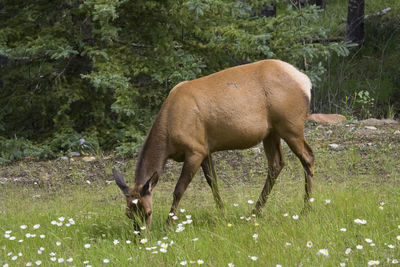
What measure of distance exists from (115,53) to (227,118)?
3.99m

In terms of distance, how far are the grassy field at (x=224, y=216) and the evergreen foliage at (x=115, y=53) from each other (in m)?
0.79

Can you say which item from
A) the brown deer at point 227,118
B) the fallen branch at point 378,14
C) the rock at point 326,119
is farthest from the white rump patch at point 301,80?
the fallen branch at point 378,14

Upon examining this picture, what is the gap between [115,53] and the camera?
30.9ft

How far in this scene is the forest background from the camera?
877 cm

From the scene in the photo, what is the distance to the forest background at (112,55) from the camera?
28.8 feet

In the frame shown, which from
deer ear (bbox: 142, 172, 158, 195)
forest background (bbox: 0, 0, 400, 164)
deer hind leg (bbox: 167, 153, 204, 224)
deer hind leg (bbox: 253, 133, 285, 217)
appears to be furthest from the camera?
forest background (bbox: 0, 0, 400, 164)

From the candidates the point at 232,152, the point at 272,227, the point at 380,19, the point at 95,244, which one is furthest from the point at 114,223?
the point at 380,19

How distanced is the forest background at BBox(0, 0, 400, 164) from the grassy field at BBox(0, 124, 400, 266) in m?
0.72

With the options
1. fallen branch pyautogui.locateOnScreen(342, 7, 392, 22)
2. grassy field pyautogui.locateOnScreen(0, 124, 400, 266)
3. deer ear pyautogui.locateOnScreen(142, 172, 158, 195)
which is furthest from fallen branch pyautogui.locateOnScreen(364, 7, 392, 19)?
deer ear pyautogui.locateOnScreen(142, 172, 158, 195)

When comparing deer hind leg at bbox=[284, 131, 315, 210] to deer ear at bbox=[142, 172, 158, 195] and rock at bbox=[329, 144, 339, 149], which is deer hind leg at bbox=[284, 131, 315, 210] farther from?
rock at bbox=[329, 144, 339, 149]

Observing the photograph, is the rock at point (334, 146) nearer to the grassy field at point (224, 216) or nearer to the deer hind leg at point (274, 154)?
the grassy field at point (224, 216)

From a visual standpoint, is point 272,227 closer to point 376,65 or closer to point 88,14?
point 88,14

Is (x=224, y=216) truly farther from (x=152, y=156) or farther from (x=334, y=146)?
(x=334, y=146)

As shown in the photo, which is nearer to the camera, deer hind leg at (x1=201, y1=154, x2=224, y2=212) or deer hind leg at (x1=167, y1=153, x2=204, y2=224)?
deer hind leg at (x1=167, y1=153, x2=204, y2=224)
